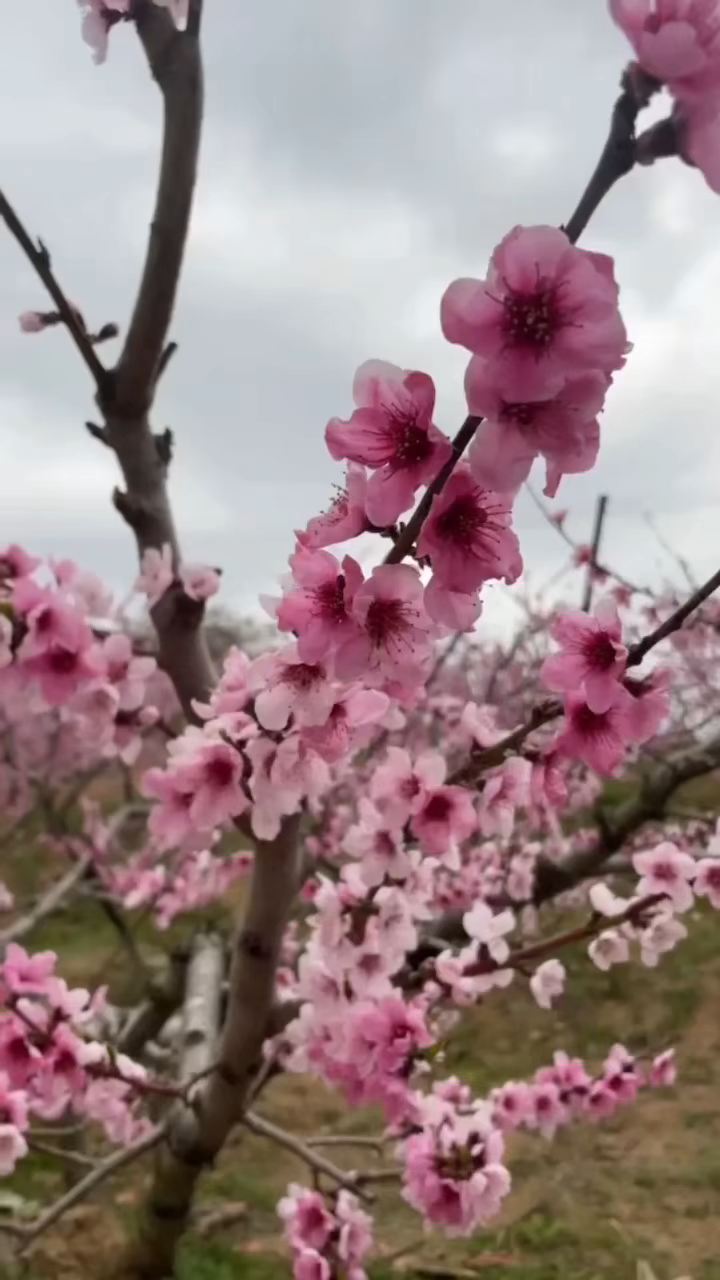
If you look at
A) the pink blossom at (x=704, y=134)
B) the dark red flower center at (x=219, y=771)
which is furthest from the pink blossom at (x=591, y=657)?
the dark red flower center at (x=219, y=771)

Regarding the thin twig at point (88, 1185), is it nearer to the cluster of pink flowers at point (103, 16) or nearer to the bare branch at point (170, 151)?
the bare branch at point (170, 151)

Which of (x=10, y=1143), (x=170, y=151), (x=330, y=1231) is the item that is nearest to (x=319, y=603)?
(x=170, y=151)

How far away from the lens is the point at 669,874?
79.7 inches

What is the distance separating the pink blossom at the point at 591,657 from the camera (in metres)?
1.03

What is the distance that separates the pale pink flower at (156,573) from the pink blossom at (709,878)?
3.88ft

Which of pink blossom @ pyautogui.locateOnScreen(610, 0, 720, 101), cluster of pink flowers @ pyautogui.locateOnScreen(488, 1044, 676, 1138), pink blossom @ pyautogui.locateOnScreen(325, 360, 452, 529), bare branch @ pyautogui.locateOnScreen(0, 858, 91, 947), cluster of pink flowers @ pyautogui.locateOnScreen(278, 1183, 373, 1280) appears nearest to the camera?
pink blossom @ pyautogui.locateOnScreen(610, 0, 720, 101)

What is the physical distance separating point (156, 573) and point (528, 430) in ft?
4.33

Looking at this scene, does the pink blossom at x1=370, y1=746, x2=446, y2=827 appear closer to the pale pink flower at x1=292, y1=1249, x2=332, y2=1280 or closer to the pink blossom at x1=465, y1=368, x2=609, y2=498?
the pink blossom at x1=465, y1=368, x2=609, y2=498

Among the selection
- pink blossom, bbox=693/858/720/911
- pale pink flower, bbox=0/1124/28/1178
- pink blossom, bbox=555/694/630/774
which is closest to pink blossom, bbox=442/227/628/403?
pink blossom, bbox=555/694/630/774

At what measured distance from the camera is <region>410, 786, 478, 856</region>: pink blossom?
5.71 ft

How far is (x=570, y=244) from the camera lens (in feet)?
2.37

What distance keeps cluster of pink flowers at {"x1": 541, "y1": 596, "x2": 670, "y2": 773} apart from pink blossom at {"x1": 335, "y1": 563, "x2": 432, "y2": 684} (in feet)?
0.59

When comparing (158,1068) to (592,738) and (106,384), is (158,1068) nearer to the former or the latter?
(106,384)

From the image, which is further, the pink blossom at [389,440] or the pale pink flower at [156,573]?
the pale pink flower at [156,573]
